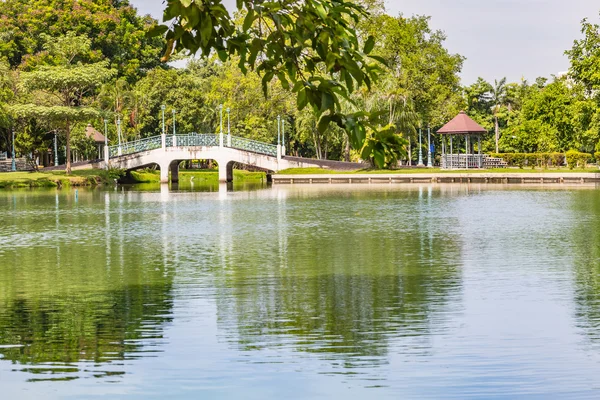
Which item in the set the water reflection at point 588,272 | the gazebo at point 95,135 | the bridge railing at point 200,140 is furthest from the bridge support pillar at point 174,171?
the water reflection at point 588,272

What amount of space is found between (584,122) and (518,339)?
44.8m

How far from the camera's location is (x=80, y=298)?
15289 millimetres

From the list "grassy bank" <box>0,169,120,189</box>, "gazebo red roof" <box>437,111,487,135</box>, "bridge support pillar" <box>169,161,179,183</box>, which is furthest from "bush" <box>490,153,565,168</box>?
"grassy bank" <box>0,169,120,189</box>

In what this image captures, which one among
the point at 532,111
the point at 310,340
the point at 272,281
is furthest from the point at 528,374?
the point at 532,111

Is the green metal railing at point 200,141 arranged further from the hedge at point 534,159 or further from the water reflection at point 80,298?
the water reflection at point 80,298

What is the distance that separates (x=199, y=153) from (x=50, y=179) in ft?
39.8

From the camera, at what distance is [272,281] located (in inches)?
677

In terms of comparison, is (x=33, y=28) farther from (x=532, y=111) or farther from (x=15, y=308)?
(x=15, y=308)

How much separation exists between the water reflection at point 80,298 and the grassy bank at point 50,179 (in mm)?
29968

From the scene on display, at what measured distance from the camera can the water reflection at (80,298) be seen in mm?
10992

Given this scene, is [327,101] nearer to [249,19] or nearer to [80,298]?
[249,19]

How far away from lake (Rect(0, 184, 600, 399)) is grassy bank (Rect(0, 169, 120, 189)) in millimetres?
30238

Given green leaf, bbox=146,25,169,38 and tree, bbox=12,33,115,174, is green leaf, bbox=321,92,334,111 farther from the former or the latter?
tree, bbox=12,33,115,174

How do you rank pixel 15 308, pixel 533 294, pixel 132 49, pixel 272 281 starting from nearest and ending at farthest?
pixel 15 308 → pixel 533 294 → pixel 272 281 → pixel 132 49
